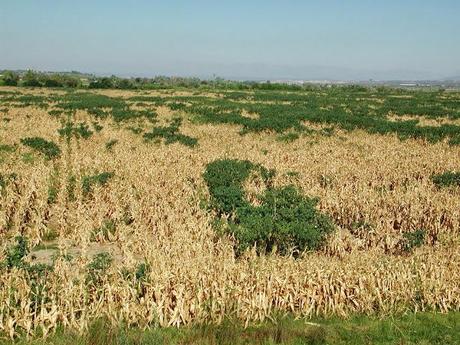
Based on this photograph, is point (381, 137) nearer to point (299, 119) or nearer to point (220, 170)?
point (299, 119)

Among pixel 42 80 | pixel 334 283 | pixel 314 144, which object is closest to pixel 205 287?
pixel 334 283

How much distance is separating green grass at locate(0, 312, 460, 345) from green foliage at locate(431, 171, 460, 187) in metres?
9.17

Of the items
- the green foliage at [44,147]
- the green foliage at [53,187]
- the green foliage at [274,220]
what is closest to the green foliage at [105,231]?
the green foliage at [53,187]

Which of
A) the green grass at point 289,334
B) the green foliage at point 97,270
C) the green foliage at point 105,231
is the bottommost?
the green grass at point 289,334

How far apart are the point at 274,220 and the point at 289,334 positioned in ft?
13.5

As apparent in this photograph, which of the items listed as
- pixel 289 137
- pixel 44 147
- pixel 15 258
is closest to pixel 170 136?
pixel 289 137

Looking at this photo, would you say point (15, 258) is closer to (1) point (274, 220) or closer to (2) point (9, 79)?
(1) point (274, 220)

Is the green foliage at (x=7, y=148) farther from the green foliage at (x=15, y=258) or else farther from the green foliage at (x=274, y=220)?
the green foliage at (x=15, y=258)

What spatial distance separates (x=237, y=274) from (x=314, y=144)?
62.7 feet

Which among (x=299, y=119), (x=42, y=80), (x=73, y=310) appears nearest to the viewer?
(x=73, y=310)

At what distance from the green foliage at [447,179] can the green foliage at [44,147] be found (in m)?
16.4

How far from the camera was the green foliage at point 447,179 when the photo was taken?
16.8 m

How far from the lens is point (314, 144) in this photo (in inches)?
1073

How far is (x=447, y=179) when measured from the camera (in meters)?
17.0
